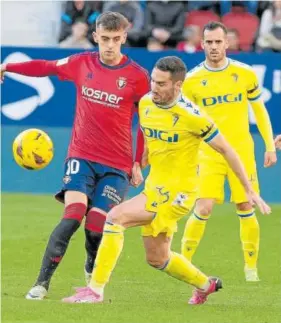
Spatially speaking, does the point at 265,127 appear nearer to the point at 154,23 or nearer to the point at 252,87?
the point at 252,87

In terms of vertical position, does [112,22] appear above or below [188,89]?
above

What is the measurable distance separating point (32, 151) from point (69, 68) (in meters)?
0.78

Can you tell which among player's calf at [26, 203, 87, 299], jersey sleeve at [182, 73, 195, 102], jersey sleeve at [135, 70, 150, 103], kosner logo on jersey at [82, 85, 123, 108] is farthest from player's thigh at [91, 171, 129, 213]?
jersey sleeve at [182, 73, 195, 102]

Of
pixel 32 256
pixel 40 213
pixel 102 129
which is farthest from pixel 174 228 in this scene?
pixel 40 213

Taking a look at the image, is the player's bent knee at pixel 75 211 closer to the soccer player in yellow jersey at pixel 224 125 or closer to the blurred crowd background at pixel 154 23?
the soccer player in yellow jersey at pixel 224 125

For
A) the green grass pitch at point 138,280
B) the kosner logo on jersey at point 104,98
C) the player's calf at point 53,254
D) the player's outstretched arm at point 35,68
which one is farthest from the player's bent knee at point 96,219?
the player's outstretched arm at point 35,68

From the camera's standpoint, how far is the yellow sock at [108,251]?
854cm

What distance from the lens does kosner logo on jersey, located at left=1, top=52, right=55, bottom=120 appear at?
60.1 feet

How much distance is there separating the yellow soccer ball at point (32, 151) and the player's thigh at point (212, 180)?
Result: 1.60m

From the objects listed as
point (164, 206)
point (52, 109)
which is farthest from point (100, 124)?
point (52, 109)

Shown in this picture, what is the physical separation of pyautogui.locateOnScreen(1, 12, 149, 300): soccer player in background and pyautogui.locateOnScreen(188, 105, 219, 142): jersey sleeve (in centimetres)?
89

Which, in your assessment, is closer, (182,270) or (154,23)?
(182,270)

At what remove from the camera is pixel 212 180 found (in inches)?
423

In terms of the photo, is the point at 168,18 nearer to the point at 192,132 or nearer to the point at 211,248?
the point at 211,248
